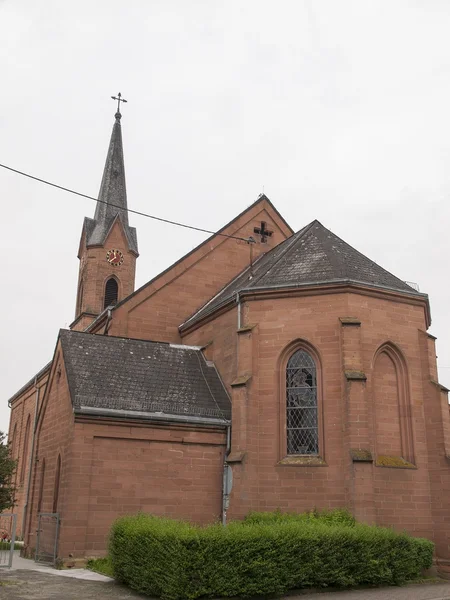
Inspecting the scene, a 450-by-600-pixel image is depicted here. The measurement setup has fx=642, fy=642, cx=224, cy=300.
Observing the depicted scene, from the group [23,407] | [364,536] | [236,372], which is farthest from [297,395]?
[23,407]

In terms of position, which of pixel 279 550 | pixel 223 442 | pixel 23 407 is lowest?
pixel 279 550

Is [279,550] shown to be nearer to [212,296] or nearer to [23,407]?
[212,296]

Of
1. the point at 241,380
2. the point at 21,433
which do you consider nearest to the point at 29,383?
the point at 21,433

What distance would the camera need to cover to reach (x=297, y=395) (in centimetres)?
1992

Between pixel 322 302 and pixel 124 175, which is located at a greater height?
pixel 124 175

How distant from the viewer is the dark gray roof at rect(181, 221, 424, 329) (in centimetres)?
2064

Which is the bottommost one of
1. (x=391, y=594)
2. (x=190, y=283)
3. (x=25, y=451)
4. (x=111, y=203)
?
(x=391, y=594)

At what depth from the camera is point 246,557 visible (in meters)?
12.3


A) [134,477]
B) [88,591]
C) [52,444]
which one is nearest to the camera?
[88,591]

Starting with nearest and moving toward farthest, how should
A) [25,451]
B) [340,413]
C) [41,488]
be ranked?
[340,413]
[41,488]
[25,451]

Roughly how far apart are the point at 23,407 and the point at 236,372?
80.7 ft

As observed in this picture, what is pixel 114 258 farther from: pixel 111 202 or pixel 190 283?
pixel 190 283

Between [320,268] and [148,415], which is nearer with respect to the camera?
[148,415]

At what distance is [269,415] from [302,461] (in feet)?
5.57
